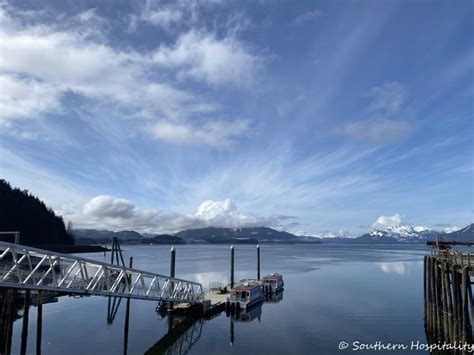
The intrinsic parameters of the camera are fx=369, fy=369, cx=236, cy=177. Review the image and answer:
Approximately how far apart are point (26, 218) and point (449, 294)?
165 metres

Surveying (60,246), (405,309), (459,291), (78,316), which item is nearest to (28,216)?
(60,246)

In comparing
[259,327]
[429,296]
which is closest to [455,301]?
[429,296]

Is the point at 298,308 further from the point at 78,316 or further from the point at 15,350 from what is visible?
the point at 15,350

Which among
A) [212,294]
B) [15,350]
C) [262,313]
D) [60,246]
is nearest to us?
[15,350]

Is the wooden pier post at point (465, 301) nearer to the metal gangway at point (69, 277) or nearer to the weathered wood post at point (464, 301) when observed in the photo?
the weathered wood post at point (464, 301)

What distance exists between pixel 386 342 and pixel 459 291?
1062 cm

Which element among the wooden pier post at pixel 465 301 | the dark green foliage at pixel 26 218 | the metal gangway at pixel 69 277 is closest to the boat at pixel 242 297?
the metal gangway at pixel 69 277

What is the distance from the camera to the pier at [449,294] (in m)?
29.2

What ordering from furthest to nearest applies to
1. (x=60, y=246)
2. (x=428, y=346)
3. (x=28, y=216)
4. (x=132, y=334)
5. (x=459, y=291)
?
(x=60, y=246) < (x=28, y=216) < (x=132, y=334) < (x=428, y=346) < (x=459, y=291)

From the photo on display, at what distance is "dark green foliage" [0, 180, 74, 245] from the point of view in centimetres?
14749

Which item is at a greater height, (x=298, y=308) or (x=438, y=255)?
(x=438, y=255)

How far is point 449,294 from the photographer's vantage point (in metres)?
32.9

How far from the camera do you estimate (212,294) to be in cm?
5916

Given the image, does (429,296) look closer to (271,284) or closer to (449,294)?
(449,294)
